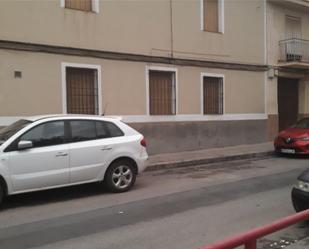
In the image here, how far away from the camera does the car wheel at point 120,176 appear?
339 inches

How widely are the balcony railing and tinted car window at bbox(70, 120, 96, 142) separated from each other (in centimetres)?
1267

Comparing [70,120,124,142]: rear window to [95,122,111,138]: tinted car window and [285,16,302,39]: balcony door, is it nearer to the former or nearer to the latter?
[95,122,111,138]: tinted car window

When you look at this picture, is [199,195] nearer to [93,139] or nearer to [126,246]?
[93,139]

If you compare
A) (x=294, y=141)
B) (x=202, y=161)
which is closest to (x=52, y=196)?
(x=202, y=161)

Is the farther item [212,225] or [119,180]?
[119,180]

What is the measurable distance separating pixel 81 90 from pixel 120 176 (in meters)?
4.92

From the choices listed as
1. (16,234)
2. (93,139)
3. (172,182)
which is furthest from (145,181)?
(16,234)

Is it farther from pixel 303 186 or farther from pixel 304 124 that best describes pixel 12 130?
pixel 304 124

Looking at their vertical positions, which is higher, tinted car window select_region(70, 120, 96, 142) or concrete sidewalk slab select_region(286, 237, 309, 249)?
tinted car window select_region(70, 120, 96, 142)

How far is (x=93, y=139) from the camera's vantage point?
8.51m

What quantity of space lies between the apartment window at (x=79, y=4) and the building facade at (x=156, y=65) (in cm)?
3

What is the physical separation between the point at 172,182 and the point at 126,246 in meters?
4.61

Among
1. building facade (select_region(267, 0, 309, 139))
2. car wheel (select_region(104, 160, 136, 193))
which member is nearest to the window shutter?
building facade (select_region(267, 0, 309, 139))

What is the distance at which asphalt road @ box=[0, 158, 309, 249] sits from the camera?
5.71m
